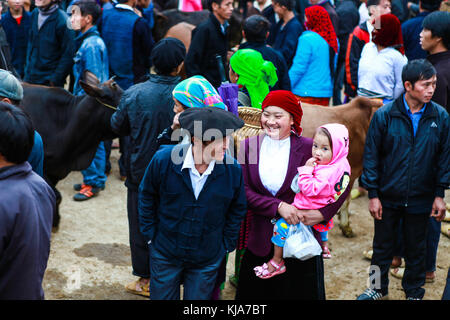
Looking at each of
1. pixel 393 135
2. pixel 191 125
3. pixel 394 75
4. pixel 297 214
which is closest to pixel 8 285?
pixel 191 125

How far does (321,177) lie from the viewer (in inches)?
127

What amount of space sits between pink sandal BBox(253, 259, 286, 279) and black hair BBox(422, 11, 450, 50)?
284cm

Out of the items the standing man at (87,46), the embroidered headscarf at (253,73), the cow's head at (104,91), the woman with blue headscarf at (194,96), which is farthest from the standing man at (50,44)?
the woman with blue headscarf at (194,96)

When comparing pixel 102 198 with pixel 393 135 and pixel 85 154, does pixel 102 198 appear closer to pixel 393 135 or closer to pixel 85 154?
pixel 85 154

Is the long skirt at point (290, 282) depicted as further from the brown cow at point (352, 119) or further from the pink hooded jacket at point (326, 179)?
the brown cow at point (352, 119)

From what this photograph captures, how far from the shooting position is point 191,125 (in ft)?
9.61

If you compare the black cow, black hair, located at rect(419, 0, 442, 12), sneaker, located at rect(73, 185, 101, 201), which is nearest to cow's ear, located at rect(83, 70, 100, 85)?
the black cow

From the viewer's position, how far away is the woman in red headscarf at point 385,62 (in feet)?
17.5

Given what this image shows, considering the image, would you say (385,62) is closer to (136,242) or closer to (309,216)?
(309,216)

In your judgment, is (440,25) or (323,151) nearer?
(323,151)

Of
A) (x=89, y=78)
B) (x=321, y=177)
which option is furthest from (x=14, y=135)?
(x=89, y=78)

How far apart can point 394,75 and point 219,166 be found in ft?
9.94

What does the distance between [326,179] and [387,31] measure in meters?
2.73

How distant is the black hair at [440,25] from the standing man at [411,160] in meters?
1.08
